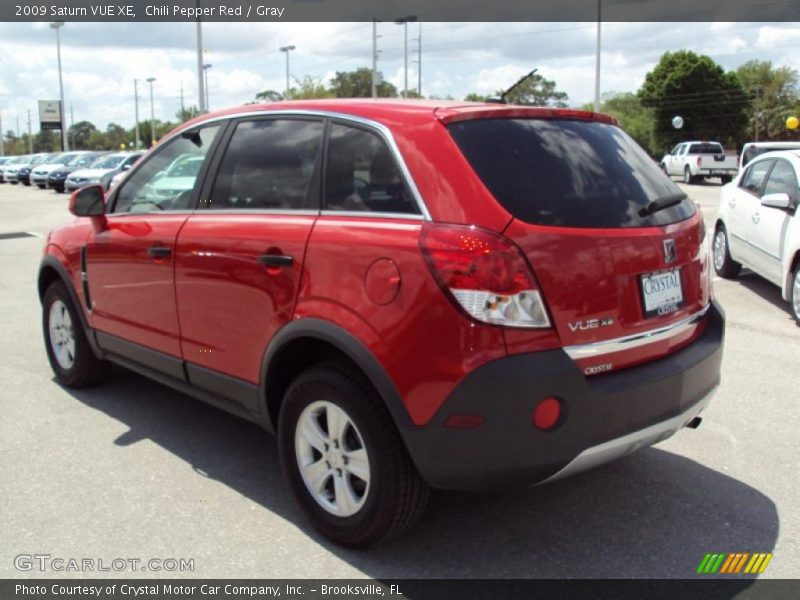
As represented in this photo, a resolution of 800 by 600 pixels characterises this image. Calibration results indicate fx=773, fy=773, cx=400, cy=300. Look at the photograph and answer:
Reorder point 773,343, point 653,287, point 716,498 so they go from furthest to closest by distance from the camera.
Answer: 1. point 773,343
2. point 716,498
3. point 653,287

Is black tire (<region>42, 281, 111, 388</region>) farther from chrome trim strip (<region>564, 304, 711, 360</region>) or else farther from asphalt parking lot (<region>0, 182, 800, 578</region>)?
chrome trim strip (<region>564, 304, 711, 360</region>)

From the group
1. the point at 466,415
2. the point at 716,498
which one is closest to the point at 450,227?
the point at 466,415

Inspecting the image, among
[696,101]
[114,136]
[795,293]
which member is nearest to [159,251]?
Answer: [795,293]

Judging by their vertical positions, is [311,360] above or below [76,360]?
above

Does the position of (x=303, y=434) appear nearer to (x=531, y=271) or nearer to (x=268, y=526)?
(x=268, y=526)

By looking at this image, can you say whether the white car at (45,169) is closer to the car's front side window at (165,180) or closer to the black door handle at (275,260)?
the car's front side window at (165,180)

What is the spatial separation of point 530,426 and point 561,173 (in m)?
1.03

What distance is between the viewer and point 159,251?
410 centimetres

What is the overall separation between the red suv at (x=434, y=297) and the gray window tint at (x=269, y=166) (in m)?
0.01

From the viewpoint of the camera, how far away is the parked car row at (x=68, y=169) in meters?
28.2

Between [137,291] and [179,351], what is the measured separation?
529 mm

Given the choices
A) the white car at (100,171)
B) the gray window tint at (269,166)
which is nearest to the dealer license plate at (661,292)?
the gray window tint at (269,166)

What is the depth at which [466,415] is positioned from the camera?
274cm

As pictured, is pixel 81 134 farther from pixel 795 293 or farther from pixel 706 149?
pixel 795 293
